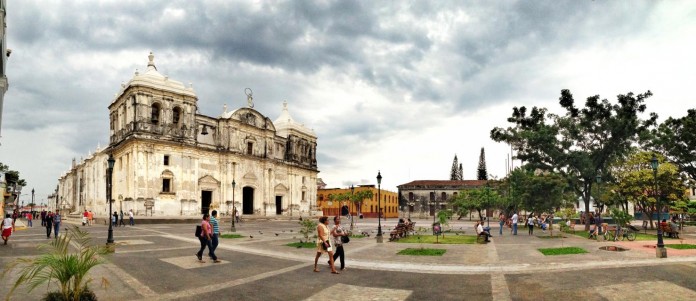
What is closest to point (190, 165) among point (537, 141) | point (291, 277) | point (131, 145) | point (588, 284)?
point (131, 145)

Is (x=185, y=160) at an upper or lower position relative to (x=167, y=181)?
upper

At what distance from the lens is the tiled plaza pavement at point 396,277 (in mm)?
9047

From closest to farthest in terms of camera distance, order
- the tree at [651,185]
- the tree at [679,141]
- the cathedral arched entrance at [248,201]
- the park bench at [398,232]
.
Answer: the park bench at [398,232] → the tree at [651,185] → the tree at [679,141] → the cathedral arched entrance at [248,201]

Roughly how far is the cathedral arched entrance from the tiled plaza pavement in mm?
A: 36429

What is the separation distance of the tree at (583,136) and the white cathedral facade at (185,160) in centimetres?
2328

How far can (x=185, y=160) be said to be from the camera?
4431cm

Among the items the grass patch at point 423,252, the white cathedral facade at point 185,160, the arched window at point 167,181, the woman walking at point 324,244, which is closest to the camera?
the woman walking at point 324,244

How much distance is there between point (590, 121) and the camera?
30797 millimetres

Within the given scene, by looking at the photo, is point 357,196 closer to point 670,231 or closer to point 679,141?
point 679,141

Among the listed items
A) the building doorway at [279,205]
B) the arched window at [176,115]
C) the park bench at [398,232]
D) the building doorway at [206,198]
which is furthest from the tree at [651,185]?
the arched window at [176,115]

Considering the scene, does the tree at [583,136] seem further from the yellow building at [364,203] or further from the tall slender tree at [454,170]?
the tall slender tree at [454,170]

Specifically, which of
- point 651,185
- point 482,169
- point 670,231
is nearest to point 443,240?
point 670,231

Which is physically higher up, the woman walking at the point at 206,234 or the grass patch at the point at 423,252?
the woman walking at the point at 206,234

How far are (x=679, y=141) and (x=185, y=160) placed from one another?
4414 centimetres
